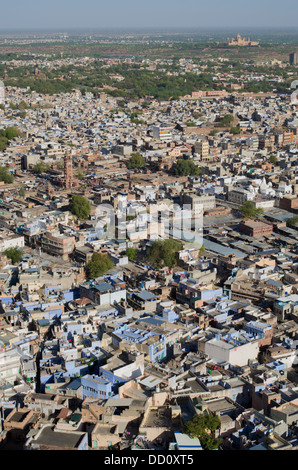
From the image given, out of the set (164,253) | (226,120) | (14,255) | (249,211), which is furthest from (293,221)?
(226,120)

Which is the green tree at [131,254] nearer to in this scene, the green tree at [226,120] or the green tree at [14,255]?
the green tree at [14,255]

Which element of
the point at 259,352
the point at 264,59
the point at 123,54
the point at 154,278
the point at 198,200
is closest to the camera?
the point at 259,352

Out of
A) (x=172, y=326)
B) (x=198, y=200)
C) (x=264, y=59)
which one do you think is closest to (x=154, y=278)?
(x=172, y=326)

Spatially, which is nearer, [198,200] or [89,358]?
[89,358]

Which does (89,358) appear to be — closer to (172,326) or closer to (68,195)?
(172,326)

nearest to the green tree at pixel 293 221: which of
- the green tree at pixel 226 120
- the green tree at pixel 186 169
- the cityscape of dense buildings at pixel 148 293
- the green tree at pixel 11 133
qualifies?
the cityscape of dense buildings at pixel 148 293

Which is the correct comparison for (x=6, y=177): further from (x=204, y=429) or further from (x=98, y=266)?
(x=204, y=429)

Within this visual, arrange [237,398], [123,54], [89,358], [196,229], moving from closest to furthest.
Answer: [237,398]
[89,358]
[196,229]
[123,54]

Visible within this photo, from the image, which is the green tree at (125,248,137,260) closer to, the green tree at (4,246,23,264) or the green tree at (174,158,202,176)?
the green tree at (4,246,23,264)
